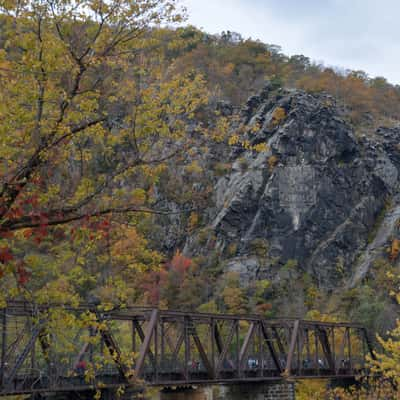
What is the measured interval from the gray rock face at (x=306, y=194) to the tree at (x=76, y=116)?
215ft

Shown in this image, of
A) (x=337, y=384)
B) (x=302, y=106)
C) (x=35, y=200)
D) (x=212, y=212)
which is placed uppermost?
(x=302, y=106)

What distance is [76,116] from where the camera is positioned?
35.9ft

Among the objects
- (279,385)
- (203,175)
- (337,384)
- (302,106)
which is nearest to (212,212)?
(203,175)

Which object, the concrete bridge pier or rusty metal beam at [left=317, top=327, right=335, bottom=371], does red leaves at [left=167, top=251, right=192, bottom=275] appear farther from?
the concrete bridge pier

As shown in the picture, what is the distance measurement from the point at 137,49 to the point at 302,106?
78661 mm

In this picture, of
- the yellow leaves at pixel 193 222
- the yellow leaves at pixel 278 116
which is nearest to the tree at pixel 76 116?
the yellow leaves at pixel 193 222

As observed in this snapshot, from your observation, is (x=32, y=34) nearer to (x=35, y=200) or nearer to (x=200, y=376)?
(x=35, y=200)

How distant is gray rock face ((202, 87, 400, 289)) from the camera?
3118 inches

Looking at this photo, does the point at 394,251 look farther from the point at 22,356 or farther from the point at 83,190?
the point at 83,190

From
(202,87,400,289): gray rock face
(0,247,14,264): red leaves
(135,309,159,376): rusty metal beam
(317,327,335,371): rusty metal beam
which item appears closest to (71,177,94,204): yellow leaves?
(0,247,14,264): red leaves

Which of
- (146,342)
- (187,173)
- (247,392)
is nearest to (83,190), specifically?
(187,173)

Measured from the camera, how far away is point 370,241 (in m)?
81.6

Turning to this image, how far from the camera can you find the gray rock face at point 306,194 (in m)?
79.2

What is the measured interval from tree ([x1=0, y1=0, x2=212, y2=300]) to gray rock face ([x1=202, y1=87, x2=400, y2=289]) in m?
65.5
